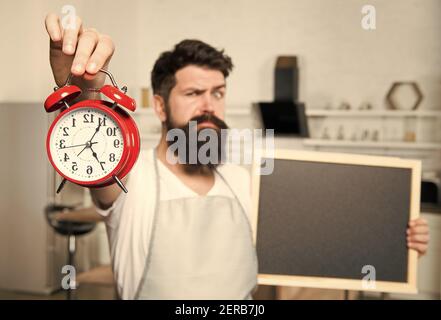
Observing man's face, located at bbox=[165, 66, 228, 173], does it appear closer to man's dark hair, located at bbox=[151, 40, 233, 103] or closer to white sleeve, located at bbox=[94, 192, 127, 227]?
man's dark hair, located at bbox=[151, 40, 233, 103]

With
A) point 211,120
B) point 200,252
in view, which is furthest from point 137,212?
point 211,120

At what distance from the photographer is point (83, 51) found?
3.59 feet

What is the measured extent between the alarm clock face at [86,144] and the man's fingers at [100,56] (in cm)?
9

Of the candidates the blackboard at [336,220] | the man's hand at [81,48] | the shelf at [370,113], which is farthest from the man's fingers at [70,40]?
the shelf at [370,113]

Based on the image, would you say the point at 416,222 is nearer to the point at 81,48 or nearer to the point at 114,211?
the point at 114,211

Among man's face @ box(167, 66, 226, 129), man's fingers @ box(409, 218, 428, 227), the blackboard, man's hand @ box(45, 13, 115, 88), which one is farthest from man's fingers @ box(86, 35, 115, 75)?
man's fingers @ box(409, 218, 428, 227)

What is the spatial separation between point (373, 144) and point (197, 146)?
23.4 inches

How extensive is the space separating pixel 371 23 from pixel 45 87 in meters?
1.11

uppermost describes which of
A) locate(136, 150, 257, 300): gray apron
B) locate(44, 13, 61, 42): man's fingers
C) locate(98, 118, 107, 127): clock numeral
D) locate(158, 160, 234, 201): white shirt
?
locate(44, 13, 61, 42): man's fingers

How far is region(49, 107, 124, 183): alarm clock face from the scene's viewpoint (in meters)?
1.10

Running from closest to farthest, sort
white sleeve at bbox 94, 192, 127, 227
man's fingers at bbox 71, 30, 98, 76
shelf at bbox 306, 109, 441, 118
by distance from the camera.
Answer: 1. man's fingers at bbox 71, 30, 98, 76
2. white sleeve at bbox 94, 192, 127, 227
3. shelf at bbox 306, 109, 441, 118

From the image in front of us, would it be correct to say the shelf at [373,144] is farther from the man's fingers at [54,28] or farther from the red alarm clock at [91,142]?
the man's fingers at [54,28]
